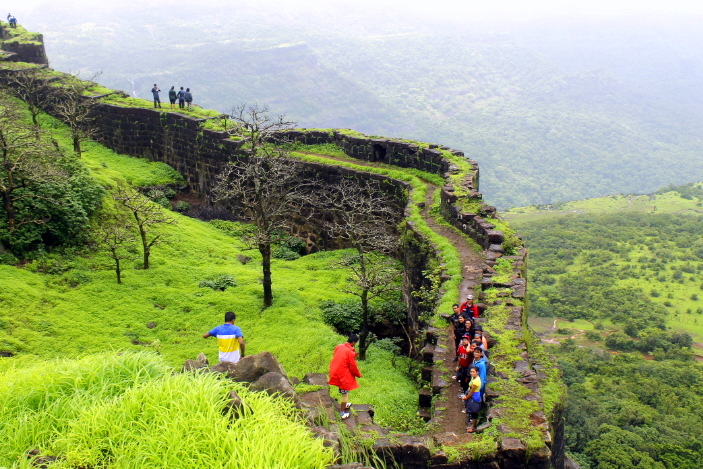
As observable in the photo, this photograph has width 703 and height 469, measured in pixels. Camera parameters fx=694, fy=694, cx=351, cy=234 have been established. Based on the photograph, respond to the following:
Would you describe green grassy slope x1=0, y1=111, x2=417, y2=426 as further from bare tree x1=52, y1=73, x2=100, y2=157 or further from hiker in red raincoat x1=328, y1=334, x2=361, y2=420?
bare tree x1=52, y1=73, x2=100, y2=157

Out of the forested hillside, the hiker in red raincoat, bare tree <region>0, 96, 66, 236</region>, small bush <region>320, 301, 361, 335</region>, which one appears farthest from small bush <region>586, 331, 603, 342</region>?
the forested hillside

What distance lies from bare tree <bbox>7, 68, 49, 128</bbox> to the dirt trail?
16349 mm

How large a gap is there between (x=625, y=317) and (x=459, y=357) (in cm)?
4148

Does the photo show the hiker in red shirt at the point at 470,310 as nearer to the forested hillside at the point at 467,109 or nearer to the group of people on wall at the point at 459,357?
the group of people on wall at the point at 459,357

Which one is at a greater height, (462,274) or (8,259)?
(8,259)

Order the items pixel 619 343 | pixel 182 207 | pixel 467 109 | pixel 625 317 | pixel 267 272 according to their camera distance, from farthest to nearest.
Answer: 1. pixel 467 109
2. pixel 625 317
3. pixel 619 343
4. pixel 182 207
5. pixel 267 272

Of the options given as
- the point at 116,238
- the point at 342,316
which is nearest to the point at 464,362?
the point at 342,316

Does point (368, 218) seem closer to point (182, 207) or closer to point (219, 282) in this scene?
point (219, 282)

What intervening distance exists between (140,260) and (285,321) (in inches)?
207

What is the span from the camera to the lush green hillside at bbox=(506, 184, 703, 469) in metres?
29.1

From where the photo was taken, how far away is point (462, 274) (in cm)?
1748

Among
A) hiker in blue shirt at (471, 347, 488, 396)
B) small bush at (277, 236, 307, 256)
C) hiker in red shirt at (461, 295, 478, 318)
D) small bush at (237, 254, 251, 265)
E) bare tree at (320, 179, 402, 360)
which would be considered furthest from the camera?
small bush at (277, 236, 307, 256)

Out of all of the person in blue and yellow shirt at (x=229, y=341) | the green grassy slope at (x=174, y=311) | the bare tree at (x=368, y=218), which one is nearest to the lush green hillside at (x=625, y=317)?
the bare tree at (x=368, y=218)

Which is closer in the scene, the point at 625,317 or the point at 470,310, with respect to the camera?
the point at 470,310
